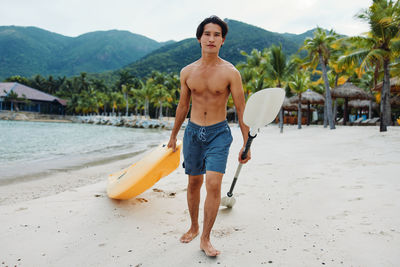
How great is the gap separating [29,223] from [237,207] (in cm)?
223

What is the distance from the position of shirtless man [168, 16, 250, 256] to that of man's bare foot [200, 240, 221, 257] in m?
0.02

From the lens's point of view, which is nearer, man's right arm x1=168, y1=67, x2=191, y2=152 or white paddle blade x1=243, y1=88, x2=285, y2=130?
white paddle blade x1=243, y1=88, x2=285, y2=130

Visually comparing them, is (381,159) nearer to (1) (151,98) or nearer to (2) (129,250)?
(2) (129,250)

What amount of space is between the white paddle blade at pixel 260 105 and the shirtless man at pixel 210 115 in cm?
11

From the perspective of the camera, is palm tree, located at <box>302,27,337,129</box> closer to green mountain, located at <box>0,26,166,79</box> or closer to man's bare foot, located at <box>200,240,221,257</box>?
man's bare foot, located at <box>200,240,221,257</box>

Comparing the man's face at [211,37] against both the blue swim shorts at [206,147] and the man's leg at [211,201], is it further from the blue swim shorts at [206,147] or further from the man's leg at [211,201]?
the man's leg at [211,201]

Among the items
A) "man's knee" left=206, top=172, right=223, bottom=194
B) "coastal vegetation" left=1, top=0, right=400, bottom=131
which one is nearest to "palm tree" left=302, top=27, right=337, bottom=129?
"coastal vegetation" left=1, top=0, right=400, bottom=131

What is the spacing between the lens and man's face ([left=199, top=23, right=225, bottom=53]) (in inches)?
85.6

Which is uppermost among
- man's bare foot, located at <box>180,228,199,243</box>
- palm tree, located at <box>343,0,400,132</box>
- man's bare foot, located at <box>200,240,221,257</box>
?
palm tree, located at <box>343,0,400,132</box>

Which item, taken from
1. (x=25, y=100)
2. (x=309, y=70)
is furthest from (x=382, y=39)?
(x=25, y=100)

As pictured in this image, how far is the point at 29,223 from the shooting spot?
8.96 ft

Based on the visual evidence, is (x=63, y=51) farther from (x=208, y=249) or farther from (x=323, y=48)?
(x=208, y=249)

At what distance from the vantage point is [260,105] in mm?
2131

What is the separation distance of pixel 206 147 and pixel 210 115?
273 mm
